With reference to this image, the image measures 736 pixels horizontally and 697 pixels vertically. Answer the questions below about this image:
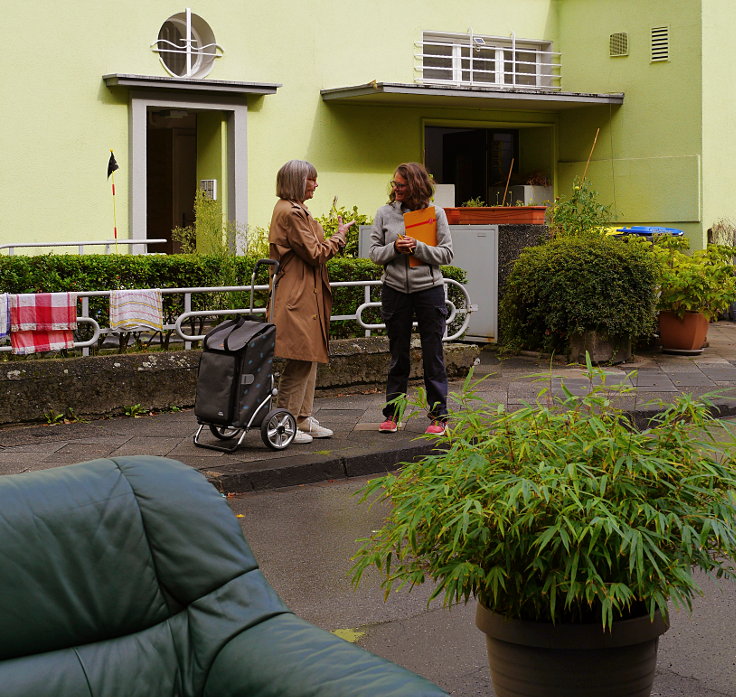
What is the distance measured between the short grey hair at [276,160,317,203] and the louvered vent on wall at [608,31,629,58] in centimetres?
1188

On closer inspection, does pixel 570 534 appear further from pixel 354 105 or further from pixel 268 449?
pixel 354 105

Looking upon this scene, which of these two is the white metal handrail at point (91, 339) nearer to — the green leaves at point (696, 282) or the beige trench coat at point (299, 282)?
the beige trench coat at point (299, 282)

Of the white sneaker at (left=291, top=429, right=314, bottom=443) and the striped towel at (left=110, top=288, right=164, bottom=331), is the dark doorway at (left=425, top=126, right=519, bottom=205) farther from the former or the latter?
the white sneaker at (left=291, top=429, right=314, bottom=443)

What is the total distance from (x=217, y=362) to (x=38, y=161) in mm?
7974

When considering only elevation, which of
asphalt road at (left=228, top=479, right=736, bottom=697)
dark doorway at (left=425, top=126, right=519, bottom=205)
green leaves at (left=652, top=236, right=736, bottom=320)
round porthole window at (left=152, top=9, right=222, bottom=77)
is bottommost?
asphalt road at (left=228, top=479, right=736, bottom=697)

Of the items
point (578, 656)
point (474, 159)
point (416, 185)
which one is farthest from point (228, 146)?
point (578, 656)

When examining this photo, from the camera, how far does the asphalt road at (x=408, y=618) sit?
445 cm

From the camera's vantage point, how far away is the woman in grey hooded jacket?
859 cm

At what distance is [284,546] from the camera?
20.7 feet

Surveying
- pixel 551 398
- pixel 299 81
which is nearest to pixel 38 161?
pixel 299 81

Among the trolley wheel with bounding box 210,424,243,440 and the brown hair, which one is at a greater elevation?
the brown hair

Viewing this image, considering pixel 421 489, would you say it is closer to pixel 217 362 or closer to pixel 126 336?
pixel 217 362

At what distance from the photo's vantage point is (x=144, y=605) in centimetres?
299

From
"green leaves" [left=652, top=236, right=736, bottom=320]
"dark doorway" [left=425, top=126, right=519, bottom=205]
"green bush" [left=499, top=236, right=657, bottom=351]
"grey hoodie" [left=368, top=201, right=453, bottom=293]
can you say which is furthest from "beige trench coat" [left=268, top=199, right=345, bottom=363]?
"dark doorway" [left=425, top=126, right=519, bottom=205]
